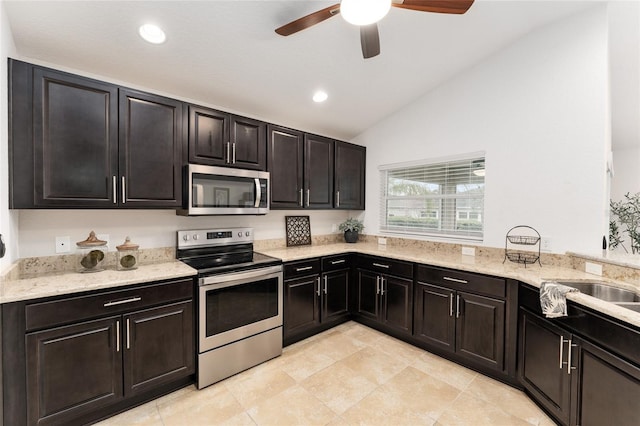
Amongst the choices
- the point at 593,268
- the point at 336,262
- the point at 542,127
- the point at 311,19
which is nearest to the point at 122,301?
the point at 336,262

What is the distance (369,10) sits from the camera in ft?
4.51

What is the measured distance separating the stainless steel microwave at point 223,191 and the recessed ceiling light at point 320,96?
1.03m

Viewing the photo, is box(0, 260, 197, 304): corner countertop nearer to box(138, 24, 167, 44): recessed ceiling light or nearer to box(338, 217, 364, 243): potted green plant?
box(138, 24, 167, 44): recessed ceiling light

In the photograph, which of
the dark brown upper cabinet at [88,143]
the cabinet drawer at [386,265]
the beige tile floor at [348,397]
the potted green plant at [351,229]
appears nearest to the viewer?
the dark brown upper cabinet at [88,143]

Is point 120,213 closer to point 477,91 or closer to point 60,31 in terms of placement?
point 60,31

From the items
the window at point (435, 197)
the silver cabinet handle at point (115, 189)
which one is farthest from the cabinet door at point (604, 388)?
the silver cabinet handle at point (115, 189)

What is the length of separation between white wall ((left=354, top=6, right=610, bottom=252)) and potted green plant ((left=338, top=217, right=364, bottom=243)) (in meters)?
1.40

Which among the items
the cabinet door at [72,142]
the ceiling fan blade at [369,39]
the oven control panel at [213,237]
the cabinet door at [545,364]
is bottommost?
the cabinet door at [545,364]

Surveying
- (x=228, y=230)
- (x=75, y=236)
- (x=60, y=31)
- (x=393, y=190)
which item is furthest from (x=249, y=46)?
(x=393, y=190)

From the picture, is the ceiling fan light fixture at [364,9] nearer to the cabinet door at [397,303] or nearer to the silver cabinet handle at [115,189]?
the silver cabinet handle at [115,189]

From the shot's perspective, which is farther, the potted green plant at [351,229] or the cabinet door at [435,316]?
the potted green plant at [351,229]

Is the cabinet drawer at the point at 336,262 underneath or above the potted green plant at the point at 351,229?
underneath

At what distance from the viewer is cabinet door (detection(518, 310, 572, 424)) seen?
1751 millimetres

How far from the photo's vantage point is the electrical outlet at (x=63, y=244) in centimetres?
207
